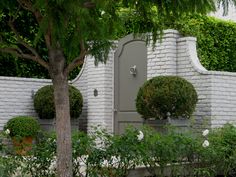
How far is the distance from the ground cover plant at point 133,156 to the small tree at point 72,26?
79 cm

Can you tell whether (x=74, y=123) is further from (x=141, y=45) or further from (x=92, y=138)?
(x=92, y=138)

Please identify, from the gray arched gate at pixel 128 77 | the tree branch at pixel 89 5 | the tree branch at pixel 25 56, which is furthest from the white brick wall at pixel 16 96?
the tree branch at pixel 89 5

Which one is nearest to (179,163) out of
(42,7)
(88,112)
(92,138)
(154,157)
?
(154,157)

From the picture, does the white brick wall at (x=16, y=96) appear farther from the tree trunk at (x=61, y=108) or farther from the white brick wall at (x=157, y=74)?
the tree trunk at (x=61, y=108)

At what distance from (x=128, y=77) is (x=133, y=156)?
503 centimetres

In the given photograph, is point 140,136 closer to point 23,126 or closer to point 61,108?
point 61,108

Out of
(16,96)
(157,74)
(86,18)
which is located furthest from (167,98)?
(86,18)

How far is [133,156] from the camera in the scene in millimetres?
7363

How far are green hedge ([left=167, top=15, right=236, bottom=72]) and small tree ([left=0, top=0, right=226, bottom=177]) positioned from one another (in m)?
4.70

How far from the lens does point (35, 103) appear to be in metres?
12.7

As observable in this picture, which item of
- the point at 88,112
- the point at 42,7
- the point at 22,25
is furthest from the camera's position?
the point at 88,112

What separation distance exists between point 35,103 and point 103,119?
1.63m

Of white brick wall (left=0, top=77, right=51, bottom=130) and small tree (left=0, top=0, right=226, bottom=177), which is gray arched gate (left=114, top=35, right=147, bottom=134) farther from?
small tree (left=0, top=0, right=226, bottom=177)

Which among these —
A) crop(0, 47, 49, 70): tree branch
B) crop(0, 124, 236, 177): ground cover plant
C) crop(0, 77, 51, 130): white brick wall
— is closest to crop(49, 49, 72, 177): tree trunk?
crop(0, 47, 49, 70): tree branch
